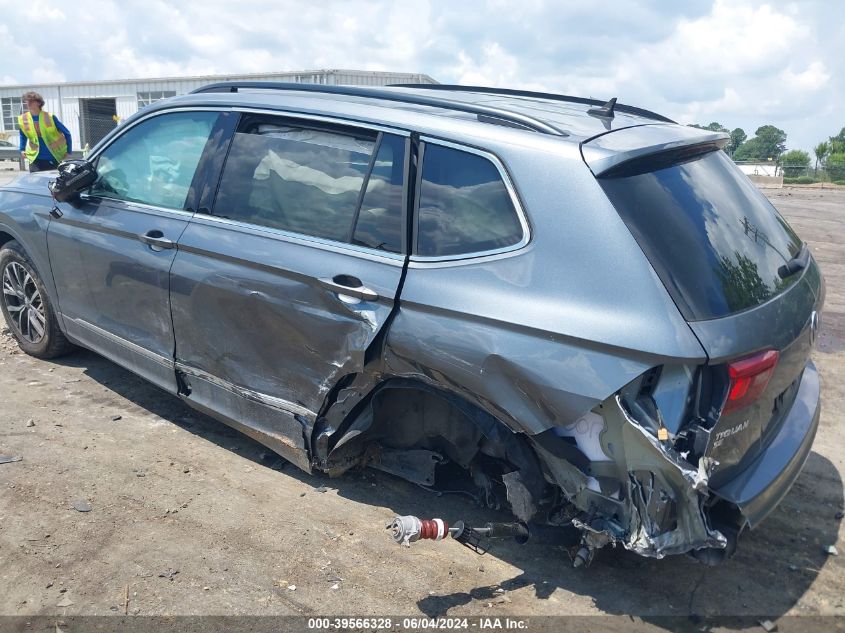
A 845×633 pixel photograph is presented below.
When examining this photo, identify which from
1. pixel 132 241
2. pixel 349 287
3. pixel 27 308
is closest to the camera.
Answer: pixel 349 287

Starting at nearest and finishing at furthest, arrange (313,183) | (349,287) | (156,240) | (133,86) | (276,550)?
(349,287), (276,550), (313,183), (156,240), (133,86)

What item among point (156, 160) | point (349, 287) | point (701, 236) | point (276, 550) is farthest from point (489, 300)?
point (156, 160)

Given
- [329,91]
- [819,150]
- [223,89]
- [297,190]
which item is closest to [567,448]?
[297,190]

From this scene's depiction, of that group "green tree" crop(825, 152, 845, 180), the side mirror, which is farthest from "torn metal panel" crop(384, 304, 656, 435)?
"green tree" crop(825, 152, 845, 180)

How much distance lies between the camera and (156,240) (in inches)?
157

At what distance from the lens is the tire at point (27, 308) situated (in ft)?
16.8

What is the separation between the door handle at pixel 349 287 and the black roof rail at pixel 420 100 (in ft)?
2.95

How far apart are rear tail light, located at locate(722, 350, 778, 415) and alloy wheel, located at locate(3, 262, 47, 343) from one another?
4.56 metres

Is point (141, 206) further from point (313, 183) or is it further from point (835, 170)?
point (835, 170)

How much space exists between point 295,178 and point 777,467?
8.43 ft

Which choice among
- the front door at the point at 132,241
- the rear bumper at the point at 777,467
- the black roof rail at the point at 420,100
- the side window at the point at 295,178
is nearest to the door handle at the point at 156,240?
the front door at the point at 132,241

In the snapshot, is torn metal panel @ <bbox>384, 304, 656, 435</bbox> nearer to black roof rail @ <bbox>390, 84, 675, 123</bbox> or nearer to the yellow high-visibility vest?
black roof rail @ <bbox>390, 84, 675, 123</bbox>

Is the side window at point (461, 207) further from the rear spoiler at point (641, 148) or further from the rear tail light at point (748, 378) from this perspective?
the rear tail light at point (748, 378)

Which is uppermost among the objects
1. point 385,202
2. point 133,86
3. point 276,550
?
point 133,86
